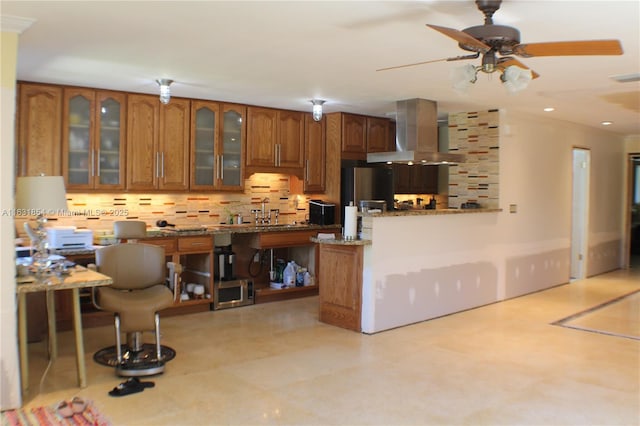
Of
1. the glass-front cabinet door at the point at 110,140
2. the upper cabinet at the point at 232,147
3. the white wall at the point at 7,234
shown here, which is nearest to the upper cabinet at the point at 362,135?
the upper cabinet at the point at 232,147

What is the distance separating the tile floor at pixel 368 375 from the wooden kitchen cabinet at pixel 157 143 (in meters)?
1.49

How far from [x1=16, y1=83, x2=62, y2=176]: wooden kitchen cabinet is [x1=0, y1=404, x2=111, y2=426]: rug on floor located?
259cm

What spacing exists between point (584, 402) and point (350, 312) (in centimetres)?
225

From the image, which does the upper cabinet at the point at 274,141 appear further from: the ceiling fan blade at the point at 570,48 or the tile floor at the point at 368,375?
the ceiling fan blade at the point at 570,48

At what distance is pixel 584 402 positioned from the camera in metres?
3.55

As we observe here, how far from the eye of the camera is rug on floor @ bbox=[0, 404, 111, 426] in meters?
3.14

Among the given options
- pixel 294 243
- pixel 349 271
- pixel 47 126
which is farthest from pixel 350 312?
pixel 47 126

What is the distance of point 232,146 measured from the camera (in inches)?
253

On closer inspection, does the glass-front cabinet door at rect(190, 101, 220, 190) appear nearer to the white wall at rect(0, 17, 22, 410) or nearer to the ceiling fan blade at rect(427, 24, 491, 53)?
the white wall at rect(0, 17, 22, 410)

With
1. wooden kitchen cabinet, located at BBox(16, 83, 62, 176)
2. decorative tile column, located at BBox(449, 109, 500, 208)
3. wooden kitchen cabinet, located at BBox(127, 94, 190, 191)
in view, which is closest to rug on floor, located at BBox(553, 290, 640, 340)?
decorative tile column, located at BBox(449, 109, 500, 208)

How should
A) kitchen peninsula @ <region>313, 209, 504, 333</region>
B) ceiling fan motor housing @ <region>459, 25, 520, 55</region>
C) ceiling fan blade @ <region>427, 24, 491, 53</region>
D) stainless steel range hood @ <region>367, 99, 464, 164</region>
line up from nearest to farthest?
ceiling fan blade @ <region>427, 24, 491, 53</region> < ceiling fan motor housing @ <region>459, 25, 520, 55</region> < kitchen peninsula @ <region>313, 209, 504, 333</region> < stainless steel range hood @ <region>367, 99, 464, 164</region>

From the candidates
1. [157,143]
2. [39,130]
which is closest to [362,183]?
[157,143]

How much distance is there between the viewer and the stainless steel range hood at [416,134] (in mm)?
5914

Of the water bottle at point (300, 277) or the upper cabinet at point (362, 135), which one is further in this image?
the upper cabinet at point (362, 135)
